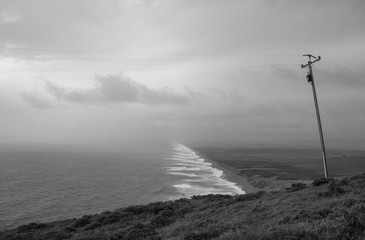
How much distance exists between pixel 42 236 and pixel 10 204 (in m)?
26.4

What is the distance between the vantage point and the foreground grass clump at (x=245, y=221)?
1026 cm

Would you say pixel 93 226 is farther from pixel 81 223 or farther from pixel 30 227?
pixel 30 227

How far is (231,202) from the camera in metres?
26.7

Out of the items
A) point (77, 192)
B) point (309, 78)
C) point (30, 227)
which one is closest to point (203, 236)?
point (309, 78)

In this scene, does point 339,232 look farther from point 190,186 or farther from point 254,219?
point 190,186

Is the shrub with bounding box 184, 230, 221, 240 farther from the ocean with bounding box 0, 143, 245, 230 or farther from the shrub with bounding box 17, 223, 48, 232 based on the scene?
the ocean with bounding box 0, 143, 245, 230

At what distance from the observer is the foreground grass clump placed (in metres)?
10.3

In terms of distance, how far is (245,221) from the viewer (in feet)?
53.9

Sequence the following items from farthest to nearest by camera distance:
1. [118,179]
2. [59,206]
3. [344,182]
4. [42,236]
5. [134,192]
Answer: [118,179], [134,192], [59,206], [344,182], [42,236]

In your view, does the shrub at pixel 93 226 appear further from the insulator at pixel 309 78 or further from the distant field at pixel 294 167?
the distant field at pixel 294 167

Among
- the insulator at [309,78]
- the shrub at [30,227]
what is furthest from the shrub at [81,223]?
the insulator at [309,78]

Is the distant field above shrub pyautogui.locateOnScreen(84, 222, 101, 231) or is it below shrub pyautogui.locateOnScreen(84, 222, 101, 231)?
below

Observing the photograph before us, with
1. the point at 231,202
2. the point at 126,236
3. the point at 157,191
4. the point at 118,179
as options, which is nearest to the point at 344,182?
the point at 231,202

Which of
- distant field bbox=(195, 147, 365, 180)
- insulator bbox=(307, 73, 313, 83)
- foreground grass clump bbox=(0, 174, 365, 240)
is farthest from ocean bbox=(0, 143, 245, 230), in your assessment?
insulator bbox=(307, 73, 313, 83)
